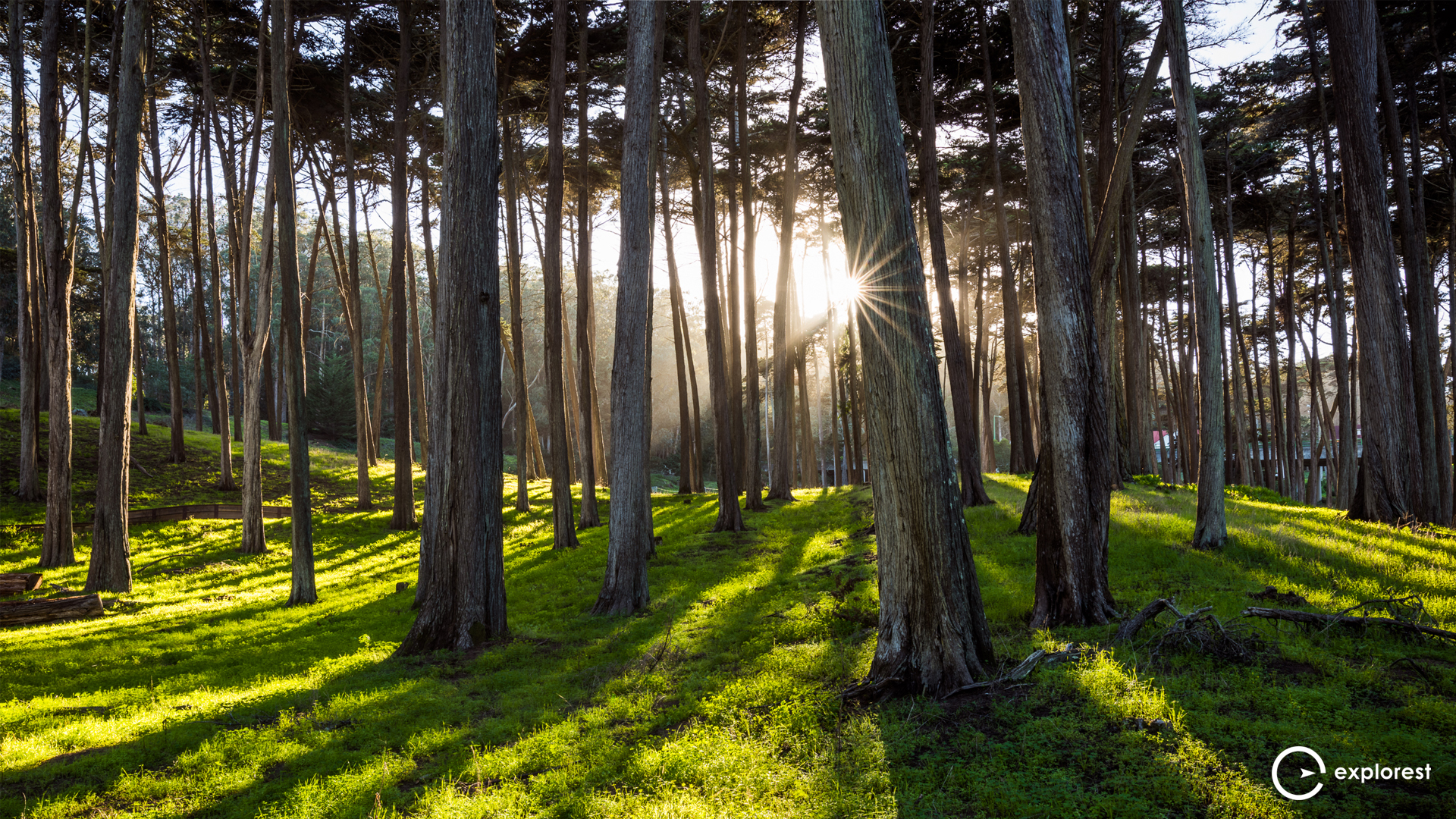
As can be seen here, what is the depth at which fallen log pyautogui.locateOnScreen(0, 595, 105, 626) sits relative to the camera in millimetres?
8930

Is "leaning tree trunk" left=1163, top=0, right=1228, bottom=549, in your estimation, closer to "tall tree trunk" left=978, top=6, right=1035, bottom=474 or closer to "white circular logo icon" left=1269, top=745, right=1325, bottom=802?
"white circular logo icon" left=1269, top=745, right=1325, bottom=802

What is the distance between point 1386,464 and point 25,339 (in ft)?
80.0

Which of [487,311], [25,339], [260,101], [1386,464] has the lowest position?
[1386,464]

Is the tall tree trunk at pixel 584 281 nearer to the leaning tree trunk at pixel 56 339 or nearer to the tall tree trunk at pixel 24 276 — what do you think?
the leaning tree trunk at pixel 56 339

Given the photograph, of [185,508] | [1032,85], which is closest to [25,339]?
[185,508]

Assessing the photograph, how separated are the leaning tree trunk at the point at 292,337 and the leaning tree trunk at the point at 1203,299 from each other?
11.0 m

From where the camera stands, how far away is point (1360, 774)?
10.1 ft

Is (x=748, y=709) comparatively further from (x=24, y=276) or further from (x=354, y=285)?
(x=24, y=276)

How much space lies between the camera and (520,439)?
59.6 feet

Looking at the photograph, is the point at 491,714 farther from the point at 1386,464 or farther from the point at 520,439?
the point at 520,439

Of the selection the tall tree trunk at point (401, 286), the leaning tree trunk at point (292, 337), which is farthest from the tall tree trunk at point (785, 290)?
the leaning tree trunk at point (292, 337)

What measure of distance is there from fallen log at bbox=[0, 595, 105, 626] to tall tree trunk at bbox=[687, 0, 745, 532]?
368 inches

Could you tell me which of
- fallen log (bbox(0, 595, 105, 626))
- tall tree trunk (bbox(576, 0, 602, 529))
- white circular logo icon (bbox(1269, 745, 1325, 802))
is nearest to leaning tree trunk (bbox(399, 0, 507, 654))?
tall tree trunk (bbox(576, 0, 602, 529))

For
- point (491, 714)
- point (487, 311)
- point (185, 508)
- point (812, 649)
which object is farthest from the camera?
point (185, 508)
